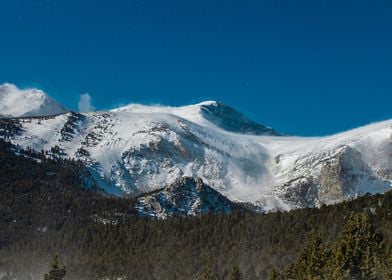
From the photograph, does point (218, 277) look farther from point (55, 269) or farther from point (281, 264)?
point (55, 269)

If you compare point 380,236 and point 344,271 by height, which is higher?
point 380,236

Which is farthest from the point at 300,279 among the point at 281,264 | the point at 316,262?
the point at 281,264

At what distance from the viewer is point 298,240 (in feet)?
654

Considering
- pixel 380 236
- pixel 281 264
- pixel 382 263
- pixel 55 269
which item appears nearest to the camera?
pixel 382 263

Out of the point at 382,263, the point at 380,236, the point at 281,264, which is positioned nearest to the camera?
the point at 382,263

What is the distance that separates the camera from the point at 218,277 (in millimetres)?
199375

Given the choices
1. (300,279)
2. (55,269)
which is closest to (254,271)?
(55,269)

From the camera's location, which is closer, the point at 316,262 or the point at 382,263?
the point at 382,263

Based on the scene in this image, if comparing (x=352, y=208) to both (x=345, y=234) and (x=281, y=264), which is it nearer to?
(x=281, y=264)

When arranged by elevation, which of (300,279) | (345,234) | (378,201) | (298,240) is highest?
(378,201)

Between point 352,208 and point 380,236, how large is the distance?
10038 centimetres

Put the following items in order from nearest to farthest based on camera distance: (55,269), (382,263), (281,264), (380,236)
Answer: (382,263) < (380,236) < (55,269) < (281,264)

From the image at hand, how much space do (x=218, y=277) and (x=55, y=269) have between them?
63015 millimetres

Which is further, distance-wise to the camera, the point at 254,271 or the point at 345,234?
the point at 254,271
